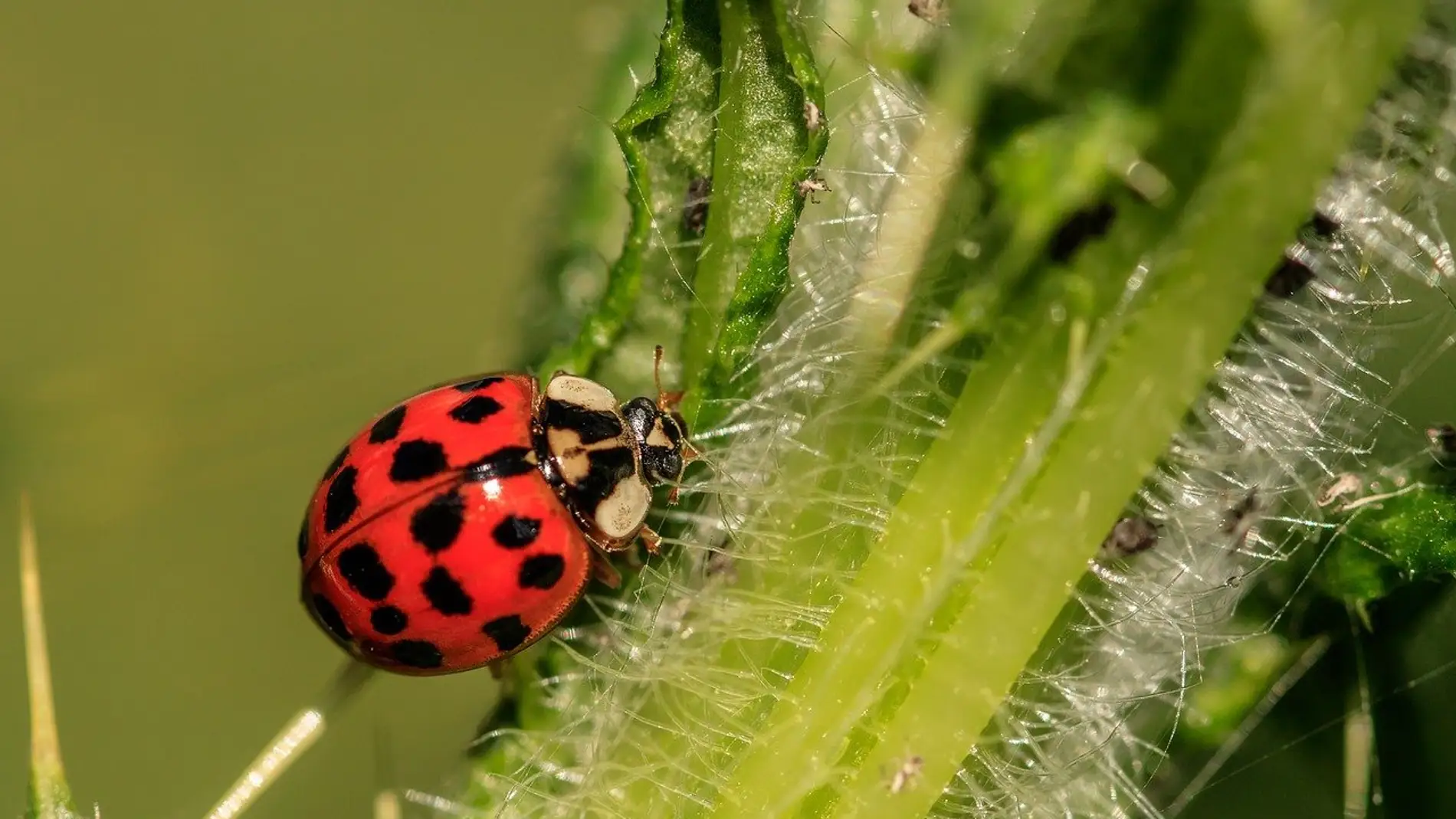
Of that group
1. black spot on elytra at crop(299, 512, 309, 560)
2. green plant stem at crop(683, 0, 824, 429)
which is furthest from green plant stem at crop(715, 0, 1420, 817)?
black spot on elytra at crop(299, 512, 309, 560)

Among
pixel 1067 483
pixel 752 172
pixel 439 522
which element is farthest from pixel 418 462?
pixel 1067 483

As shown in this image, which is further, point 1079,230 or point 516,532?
point 516,532

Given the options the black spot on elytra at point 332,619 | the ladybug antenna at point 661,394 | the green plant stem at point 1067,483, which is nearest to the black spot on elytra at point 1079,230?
the green plant stem at point 1067,483

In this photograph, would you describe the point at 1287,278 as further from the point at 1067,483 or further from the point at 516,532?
the point at 516,532

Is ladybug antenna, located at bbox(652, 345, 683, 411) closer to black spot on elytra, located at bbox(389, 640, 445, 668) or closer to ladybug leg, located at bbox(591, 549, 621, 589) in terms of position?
ladybug leg, located at bbox(591, 549, 621, 589)

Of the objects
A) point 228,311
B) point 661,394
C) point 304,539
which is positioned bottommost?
point 228,311

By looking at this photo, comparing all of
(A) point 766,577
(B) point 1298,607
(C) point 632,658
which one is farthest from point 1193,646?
(C) point 632,658

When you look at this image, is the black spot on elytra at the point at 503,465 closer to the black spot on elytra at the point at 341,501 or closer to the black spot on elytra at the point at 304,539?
the black spot on elytra at the point at 341,501
